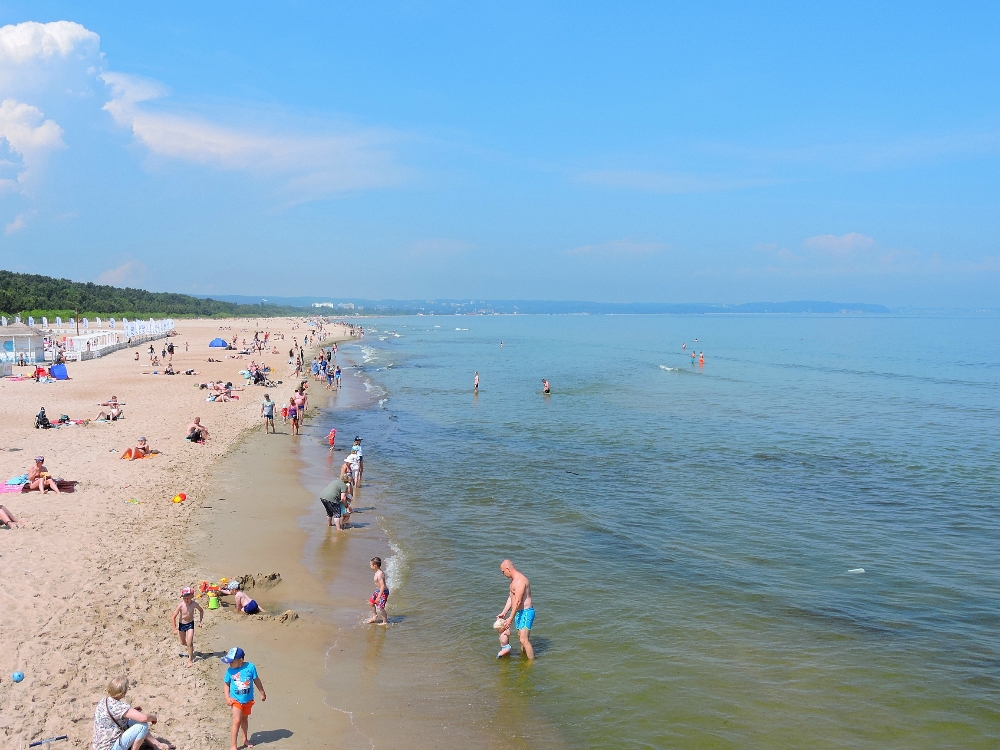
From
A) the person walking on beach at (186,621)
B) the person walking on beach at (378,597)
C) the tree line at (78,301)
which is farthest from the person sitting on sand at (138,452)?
the tree line at (78,301)

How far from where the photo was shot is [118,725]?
21.9 ft

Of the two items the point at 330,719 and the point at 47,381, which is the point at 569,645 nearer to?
the point at 330,719

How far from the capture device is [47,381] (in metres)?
34.2

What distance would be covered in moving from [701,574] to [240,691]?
891cm

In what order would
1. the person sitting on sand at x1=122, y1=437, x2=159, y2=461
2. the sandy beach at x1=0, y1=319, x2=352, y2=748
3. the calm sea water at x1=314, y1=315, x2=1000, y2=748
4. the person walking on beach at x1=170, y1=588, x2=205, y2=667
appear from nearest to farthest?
the sandy beach at x1=0, y1=319, x2=352, y2=748 → the calm sea water at x1=314, y1=315, x2=1000, y2=748 → the person walking on beach at x1=170, y1=588, x2=205, y2=667 → the person sitting on sand at x1=122, y1=437, x2=159, y2=461

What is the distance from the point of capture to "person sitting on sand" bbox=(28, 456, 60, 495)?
48.9 ft

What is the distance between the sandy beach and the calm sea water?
262 cm

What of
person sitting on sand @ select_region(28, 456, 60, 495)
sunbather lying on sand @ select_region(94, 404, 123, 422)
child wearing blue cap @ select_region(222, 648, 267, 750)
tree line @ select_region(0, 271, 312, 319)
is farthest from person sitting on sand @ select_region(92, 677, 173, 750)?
tree line @ select_region(0, 271, 312, 319)

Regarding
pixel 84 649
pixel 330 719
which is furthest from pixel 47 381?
pixel 330 719

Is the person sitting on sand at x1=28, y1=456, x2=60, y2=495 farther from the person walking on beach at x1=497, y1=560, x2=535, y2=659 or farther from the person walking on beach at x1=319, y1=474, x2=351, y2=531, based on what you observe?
the person walking on beach at x1=497, y1=560, x2=535, y2=659

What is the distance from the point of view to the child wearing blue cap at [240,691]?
7.34 meters

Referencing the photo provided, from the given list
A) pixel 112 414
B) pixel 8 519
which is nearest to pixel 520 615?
pixel 8 519

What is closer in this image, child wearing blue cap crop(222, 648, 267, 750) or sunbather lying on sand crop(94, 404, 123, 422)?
child wearing blue cap crop(222, 648, 267, 750)

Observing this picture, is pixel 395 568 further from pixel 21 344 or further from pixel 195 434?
pixel 21 344
